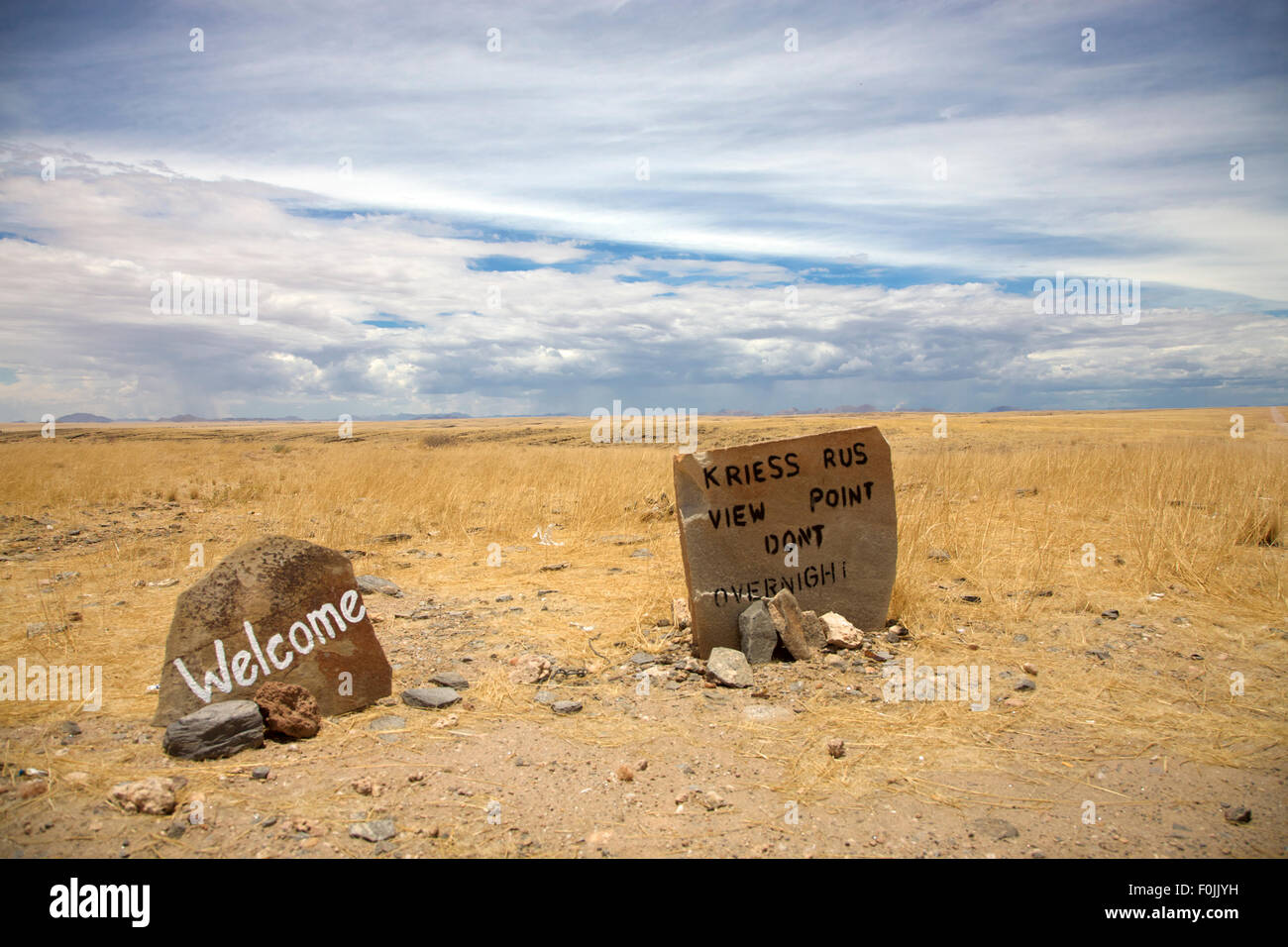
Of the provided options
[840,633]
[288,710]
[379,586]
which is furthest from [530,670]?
[379,586]

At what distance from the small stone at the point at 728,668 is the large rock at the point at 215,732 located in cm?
258

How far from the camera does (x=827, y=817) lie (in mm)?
3119

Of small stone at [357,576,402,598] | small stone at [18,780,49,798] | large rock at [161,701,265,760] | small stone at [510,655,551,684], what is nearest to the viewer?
small stone at [18,780,49,798]

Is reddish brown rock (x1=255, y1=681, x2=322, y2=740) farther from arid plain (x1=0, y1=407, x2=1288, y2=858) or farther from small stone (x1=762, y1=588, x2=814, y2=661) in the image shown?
small stone (x1=762, y1=588, x2=814, y2=661)

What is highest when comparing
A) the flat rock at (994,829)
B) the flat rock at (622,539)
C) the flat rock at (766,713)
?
the flat rock at (622,539)

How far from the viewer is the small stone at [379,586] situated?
Result: 22.9 ft

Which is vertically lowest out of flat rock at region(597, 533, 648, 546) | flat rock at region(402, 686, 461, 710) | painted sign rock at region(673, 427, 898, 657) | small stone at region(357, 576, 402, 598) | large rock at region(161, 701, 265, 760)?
flat rock at region(402, 686, 461, 710)

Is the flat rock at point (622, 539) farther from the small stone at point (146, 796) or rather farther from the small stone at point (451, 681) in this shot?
the small stone at point (146, 796)

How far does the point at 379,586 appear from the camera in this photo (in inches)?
277

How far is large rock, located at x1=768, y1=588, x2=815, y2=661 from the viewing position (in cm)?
504

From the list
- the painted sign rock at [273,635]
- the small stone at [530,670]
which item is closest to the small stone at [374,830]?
the painted sign rock at [273,635]

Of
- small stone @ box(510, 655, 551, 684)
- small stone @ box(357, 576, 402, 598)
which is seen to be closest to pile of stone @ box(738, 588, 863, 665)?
small stone @ box(510, 655, 551, 684)

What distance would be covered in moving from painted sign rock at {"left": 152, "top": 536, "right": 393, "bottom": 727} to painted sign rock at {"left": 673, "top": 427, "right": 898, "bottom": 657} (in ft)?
7.15
